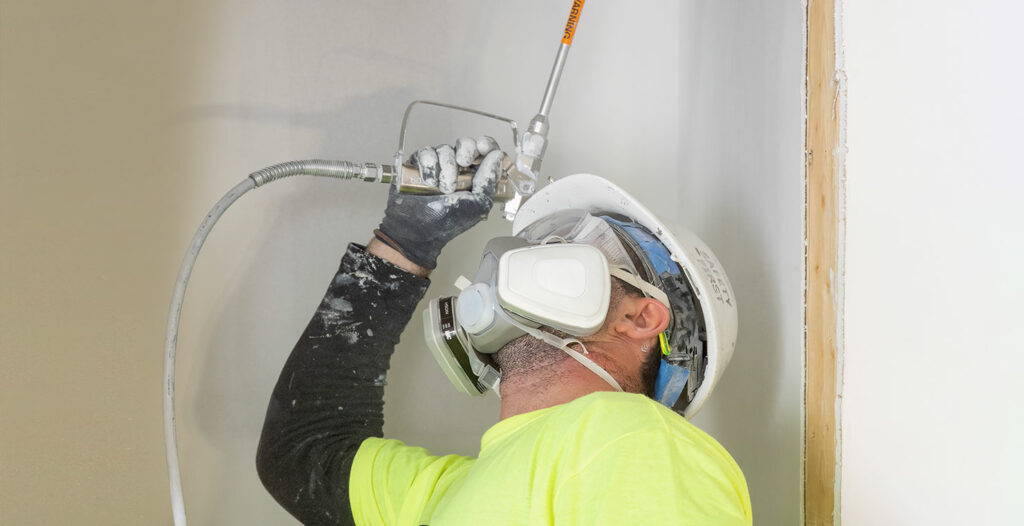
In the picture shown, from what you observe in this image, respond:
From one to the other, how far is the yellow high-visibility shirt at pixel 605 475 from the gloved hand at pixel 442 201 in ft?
1.67

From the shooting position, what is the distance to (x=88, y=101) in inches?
55.9

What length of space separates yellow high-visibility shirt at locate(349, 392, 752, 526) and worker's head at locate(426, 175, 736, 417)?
17 centimetres

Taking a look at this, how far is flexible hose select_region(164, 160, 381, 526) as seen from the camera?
4.08 feet

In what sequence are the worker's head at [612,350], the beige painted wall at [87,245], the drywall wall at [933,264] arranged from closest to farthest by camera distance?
the drywall wall at [933,264] < the worker's head at [612,350] < the beige painted wall at [87,245]

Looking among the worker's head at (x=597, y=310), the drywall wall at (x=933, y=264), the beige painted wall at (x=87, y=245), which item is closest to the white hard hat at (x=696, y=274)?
the worker's head at (x=597, y=310)

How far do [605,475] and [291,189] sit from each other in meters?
1.10

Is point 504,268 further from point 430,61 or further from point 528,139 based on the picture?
point 430,61

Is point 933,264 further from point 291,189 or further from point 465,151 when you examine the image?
point 291,189

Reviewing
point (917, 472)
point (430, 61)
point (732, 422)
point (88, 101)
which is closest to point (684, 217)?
point (732, 422)

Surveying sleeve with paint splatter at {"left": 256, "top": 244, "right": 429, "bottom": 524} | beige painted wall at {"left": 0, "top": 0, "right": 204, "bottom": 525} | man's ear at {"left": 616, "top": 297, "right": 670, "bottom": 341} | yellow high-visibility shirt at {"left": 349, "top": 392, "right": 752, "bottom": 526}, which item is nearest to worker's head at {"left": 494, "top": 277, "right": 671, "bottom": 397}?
man's ear at {"left": 616, "top": 297, "right": 670, "bottom": 341}

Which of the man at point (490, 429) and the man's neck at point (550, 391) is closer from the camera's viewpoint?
the man at point (490, 429)

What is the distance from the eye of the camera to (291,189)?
5.46 ft

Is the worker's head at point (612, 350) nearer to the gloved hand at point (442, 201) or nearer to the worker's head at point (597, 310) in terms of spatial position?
the worker's head at point (597, 310)

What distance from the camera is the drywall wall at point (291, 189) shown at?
133cm
